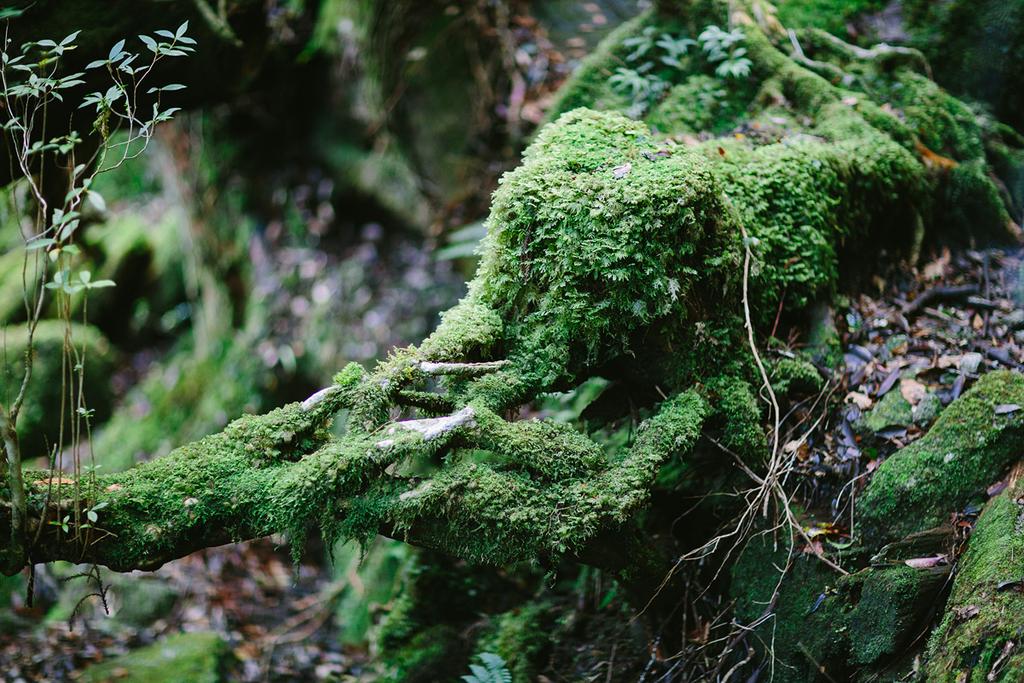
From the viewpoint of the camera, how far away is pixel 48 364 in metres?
7.16

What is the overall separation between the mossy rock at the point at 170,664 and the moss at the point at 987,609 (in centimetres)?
397

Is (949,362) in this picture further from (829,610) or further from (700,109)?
(700,109)

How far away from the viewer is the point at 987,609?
2.71 meters

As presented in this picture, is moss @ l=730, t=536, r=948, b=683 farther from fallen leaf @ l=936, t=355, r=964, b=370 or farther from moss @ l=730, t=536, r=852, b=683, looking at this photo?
fallen leaf @ l=936, t=355, r=964, b=370

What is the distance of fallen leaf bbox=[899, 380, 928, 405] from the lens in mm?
3660

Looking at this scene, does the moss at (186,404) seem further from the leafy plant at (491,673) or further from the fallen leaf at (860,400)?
the fallen leaf at (860,400)

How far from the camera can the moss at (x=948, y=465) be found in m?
3.19

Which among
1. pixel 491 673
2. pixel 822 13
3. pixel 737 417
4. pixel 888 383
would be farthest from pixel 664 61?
pixel 491 673

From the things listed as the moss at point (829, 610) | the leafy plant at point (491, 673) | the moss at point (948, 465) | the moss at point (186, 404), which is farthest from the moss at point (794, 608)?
the moss at point (186, 404)

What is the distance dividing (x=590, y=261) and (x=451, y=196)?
4104 millimetres

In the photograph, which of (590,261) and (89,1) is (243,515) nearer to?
(590,261)

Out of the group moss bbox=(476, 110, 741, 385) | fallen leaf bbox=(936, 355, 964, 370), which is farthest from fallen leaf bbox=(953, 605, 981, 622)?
moss bbox=(476, 110, 741, 385)

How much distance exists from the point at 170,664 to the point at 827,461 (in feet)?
13.3

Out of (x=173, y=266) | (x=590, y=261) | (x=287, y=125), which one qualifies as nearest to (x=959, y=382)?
(x=590, y=261)
